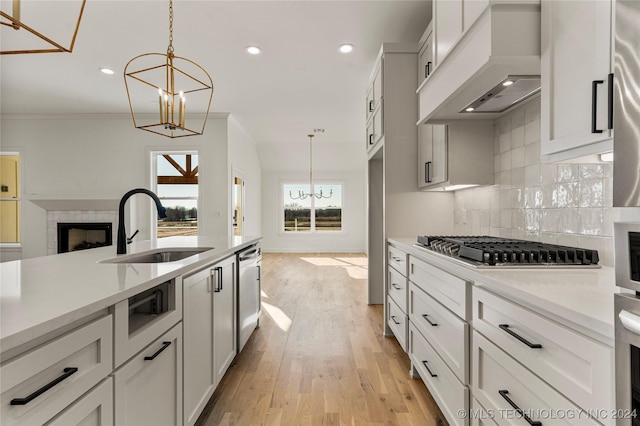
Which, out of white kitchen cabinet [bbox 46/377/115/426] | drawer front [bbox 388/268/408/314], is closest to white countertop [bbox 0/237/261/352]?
white kitchen cabinet [bbox 46/377/115/426]

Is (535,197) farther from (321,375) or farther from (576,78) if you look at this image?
(321,375)

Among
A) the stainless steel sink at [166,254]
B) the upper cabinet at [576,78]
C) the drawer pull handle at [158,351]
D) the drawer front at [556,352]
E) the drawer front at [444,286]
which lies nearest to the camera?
the drawer front at [556,352]

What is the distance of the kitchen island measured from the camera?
690mm

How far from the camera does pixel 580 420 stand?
813 mm

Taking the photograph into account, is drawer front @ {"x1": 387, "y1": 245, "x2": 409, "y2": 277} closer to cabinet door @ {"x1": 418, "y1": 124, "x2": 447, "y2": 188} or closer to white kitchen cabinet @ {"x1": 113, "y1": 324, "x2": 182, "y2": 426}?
cabinet door @ {"x1": 418, "y1": 124, "x2": 447, "y2": 188}

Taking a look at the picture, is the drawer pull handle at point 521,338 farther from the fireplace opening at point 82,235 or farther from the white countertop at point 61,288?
the fireplace opening at point 82,235

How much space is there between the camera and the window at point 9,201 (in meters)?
5.96

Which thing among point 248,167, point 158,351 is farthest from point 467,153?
point 248,167

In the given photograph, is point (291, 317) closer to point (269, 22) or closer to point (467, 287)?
point (467, 287)

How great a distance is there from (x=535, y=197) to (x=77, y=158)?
683 centimetres

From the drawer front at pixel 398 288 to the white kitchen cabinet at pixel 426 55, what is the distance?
1.59m

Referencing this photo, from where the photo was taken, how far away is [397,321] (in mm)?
2680

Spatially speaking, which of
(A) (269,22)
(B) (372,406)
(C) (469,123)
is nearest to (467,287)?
(B) (372,406)

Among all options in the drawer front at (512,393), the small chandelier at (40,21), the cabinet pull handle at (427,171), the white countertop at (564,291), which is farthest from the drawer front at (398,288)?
the small chandelier at (40,21)
